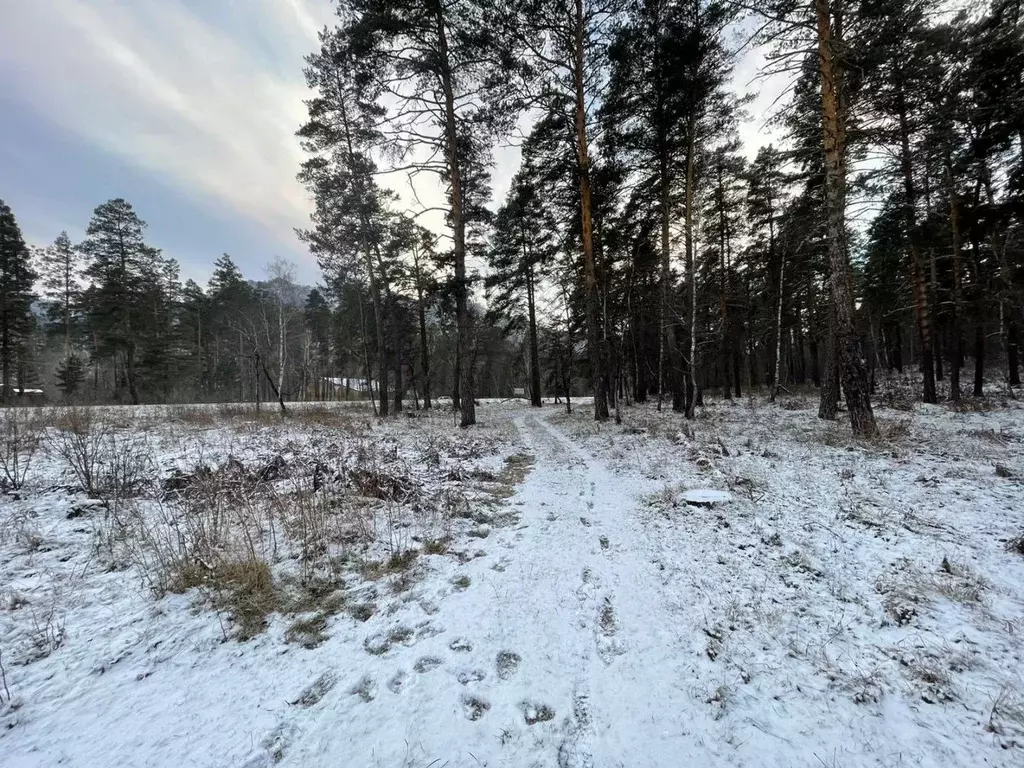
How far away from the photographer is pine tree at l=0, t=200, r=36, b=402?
23688mm

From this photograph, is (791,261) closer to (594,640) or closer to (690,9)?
(690,9)

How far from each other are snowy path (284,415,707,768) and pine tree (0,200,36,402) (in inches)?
1421

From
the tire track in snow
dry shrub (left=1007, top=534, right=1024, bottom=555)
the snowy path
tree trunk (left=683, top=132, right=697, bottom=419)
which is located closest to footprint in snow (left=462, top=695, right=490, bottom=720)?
the snowy path

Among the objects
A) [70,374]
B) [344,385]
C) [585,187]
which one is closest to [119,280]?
[70,374]

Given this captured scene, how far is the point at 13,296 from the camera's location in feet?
79.8

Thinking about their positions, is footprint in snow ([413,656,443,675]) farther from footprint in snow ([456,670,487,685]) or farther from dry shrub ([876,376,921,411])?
dry shrub ([876,376,921,411])

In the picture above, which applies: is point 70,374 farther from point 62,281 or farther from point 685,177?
point 685,177

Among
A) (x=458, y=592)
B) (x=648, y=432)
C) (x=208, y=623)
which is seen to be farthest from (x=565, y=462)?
(x=208, y=623)

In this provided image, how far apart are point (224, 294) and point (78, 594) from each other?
42.4 meters

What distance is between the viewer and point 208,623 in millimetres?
2807

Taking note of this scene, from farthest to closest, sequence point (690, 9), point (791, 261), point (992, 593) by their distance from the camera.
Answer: point (791, 261) < point (690, 9) < point (992, 593)

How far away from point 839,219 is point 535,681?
10572 millimetres

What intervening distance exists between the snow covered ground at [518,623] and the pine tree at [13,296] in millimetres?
31322

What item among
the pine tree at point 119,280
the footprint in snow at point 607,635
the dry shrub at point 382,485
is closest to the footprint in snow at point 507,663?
the footprint in snow at point 607,635
